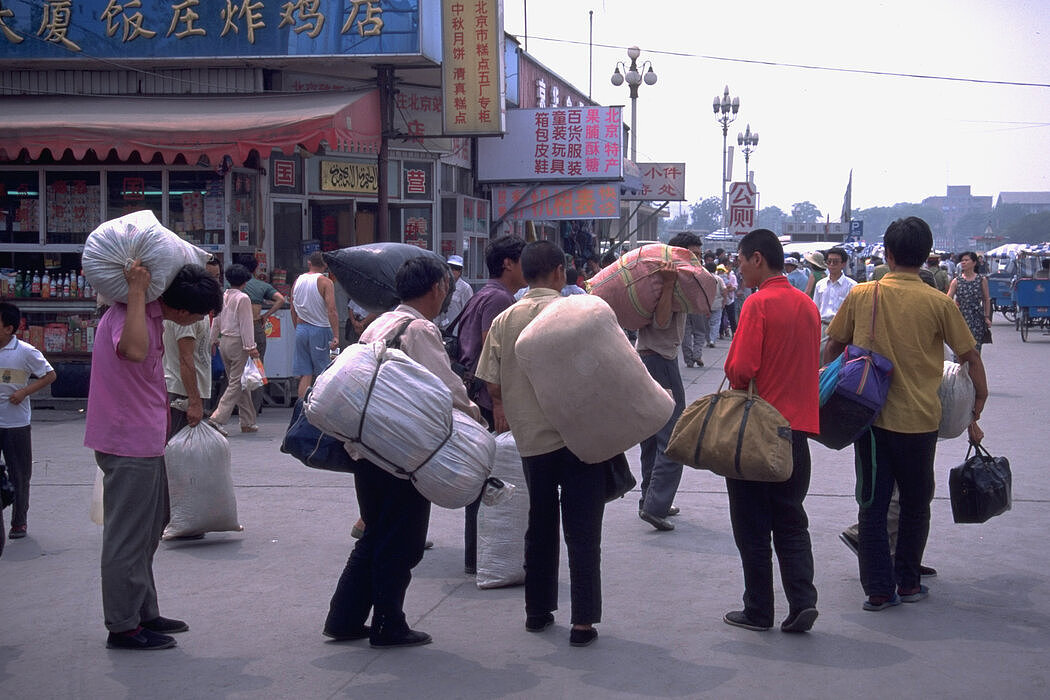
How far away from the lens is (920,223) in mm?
5445

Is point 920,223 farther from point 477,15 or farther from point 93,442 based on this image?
point 477,15

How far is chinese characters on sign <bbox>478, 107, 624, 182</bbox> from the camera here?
1850 centimetres

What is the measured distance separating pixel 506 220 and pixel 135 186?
7.57 metres

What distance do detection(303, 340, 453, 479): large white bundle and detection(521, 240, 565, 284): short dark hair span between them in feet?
3.19

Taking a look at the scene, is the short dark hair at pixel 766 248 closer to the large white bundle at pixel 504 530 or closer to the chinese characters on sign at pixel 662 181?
the large white bundle at pixel 504 530

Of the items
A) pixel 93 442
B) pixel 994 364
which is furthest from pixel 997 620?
pixel 994 364

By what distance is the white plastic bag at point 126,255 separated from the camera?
4.67m

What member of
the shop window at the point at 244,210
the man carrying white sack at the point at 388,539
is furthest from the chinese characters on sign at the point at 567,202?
the man carrying white sack at the point at 388,539

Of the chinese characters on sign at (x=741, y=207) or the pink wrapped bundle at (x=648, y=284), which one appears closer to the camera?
the pink wrapped bundle at (x=648, y=284)

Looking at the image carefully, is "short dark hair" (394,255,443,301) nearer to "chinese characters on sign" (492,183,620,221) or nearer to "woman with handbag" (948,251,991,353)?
"woman with handbag" (948,251,991,353)

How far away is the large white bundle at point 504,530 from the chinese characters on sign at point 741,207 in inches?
710

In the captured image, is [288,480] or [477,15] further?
[477,15]

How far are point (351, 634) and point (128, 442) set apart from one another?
50.1 inches

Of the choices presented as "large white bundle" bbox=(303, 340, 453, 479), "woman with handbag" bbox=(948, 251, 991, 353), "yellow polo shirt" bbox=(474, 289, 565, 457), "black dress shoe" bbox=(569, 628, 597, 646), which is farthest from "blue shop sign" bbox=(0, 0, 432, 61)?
"black dress shoe" bbox=(569, 628, 597, 646)
